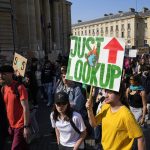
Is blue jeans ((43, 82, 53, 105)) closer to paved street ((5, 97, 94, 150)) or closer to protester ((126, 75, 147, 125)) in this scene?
paved street ((5, 97, 94, 150))

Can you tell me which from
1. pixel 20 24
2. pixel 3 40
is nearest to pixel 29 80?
pixel 3 40

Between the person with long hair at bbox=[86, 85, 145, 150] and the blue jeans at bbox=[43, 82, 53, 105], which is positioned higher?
the person with long hair at bbox=[86, 85, 145, 150]

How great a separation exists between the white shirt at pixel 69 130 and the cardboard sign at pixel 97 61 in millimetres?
568

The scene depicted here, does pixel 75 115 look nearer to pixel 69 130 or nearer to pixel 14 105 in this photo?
pixel 69 130

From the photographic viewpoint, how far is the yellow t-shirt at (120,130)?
164 inches

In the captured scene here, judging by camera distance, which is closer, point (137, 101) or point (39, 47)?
point (137, 101)

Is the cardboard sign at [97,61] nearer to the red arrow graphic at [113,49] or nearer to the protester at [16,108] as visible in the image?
the red arrow graphic at [113,49]

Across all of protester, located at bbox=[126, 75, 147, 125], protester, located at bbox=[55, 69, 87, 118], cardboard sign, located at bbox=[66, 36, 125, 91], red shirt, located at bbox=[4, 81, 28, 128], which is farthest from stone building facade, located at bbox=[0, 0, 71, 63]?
cardboard sign, located at bbox=[66, 36, 125, 91]

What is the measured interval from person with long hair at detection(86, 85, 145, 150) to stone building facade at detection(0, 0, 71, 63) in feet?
78.4

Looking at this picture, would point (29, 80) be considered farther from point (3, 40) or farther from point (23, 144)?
point (3, 40)

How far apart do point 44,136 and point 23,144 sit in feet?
10.7

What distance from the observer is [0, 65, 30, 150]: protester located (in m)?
6.05

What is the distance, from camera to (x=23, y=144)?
626 cm

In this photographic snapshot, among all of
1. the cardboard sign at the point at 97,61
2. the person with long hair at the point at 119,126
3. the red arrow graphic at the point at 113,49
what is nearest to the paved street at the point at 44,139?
the cardboard sign at the point at 97,61
